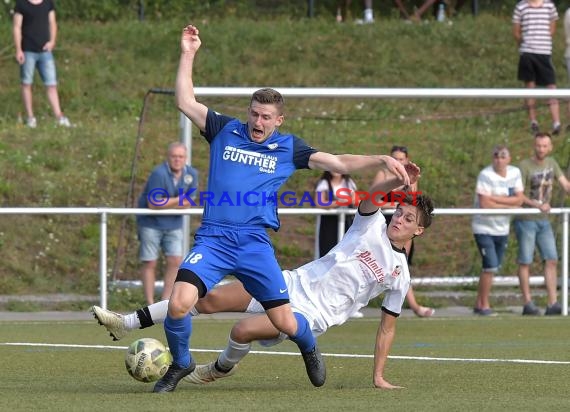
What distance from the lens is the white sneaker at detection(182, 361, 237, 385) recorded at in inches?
348

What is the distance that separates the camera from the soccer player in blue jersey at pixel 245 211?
8305mm

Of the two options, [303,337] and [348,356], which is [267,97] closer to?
[303,337]

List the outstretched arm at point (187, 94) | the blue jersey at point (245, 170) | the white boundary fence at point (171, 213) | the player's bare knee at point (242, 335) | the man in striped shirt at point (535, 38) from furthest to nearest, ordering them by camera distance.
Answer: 1. the man in striped shirt at point (535, 38)
2. the white boundary fence at point (171, 213)
3. the player's bare knee at point (242, 335)
4. the outstretched arm at point (187, 94)
5. the blue jersey at point (245, 170)

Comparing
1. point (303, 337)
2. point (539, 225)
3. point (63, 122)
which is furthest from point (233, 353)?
point (63, 122)

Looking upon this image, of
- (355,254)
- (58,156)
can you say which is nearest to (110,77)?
(58,156)

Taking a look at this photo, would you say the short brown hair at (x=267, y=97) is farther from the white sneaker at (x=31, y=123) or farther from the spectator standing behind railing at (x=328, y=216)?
the white sneaker at (x=31, y=123)

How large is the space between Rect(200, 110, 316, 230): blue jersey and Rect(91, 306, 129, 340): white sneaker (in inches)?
35.6

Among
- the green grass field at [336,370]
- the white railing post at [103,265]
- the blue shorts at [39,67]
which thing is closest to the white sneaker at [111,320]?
the green grass field at [336,370]

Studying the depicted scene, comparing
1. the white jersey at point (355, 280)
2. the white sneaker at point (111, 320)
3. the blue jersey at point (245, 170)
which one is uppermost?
the blue jersey at point (245, 170)

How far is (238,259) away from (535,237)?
23.3 feet

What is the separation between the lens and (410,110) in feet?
60.7

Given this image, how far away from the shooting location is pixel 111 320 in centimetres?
869

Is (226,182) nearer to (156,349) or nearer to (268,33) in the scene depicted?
(156,349)

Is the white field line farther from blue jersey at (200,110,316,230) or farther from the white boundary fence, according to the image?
blue jersey at (200,110,316,230)
